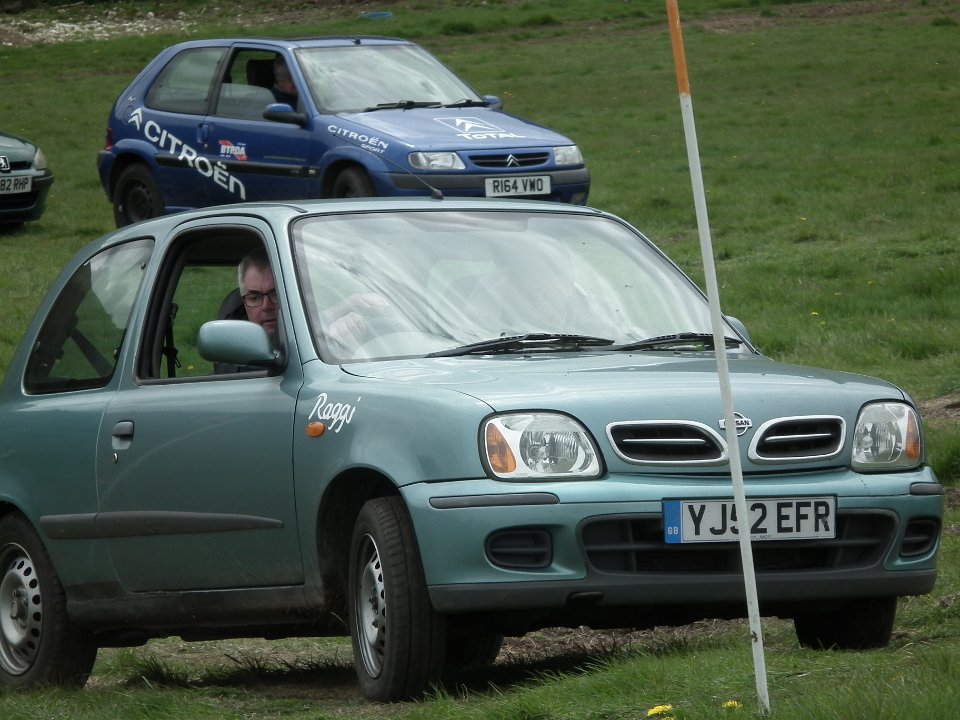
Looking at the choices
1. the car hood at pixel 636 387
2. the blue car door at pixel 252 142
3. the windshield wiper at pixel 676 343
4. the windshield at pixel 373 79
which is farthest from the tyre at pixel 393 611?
the windshield at pixel 373 79

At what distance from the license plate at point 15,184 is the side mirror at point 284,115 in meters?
5.40

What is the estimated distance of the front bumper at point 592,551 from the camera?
499cm

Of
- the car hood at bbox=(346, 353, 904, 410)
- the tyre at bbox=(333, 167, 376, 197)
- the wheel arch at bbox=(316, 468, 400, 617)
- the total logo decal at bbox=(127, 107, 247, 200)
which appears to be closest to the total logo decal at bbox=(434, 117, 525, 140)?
the tyre at bbox=(333, 167, 376, 197)

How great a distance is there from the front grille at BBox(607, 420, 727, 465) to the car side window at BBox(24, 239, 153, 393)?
7.22 feet

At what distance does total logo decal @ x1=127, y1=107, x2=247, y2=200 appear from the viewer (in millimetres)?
14586

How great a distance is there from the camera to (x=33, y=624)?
675cm

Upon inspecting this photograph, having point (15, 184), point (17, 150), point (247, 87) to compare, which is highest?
point (247, 87)

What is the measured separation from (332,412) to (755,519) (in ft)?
3.94

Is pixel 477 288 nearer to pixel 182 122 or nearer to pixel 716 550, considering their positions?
pixel 716 550

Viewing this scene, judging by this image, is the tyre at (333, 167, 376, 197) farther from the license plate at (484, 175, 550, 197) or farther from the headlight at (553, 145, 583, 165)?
the headlight at (553, 145, 583, 165)

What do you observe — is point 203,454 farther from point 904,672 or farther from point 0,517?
point 904,672

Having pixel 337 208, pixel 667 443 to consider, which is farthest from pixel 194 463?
pixel 667 443

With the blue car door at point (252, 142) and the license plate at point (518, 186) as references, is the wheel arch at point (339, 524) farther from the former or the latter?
the blue car door at point (252, 142)

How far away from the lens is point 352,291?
598 centimetres
